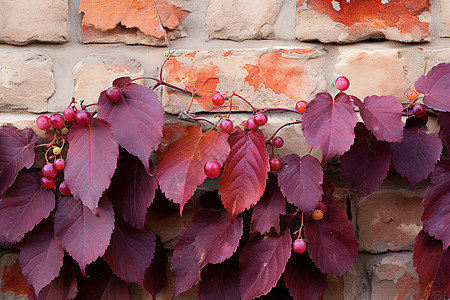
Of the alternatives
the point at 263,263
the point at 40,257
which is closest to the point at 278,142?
the point at 263,263

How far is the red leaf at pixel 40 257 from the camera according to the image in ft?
2.85

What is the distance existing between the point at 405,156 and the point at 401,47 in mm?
269

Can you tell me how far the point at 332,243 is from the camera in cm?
87

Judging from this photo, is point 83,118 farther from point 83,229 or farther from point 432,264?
point 432,264

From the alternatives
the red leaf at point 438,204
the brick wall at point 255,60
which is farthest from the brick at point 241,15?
the red leaf at point 438,204

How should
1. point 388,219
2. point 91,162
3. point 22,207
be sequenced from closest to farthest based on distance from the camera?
point 91,162 → point 22,207 → point 388,219

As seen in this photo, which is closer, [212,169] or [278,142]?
[212,169]

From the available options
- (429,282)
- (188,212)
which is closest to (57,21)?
(188,212)

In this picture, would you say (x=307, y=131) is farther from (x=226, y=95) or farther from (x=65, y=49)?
(x=65, y=49)

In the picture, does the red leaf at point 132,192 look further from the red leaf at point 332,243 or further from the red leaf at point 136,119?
the red leaf at point 332,243

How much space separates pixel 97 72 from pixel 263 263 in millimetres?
545

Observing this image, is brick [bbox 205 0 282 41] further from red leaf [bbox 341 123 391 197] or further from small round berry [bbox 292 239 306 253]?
small round berry [bbox 292 239 306 253]

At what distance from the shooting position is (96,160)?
79 centimetres

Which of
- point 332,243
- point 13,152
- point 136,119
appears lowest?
point 332,243
